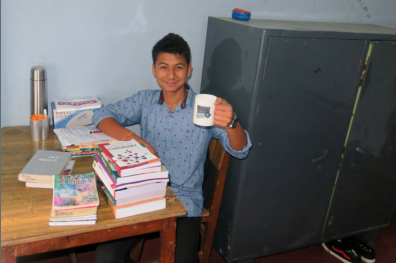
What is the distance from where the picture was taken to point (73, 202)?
1285 mm

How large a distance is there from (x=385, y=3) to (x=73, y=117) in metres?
2.40

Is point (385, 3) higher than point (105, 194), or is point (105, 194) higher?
point (385, 3)

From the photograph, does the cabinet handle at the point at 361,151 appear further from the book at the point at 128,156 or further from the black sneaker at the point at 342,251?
the book at the point at 128,156

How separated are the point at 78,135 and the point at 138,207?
2.31 ft

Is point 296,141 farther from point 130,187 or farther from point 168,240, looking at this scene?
point 130,187

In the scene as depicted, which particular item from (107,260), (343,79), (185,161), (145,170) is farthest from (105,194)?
(343,79)

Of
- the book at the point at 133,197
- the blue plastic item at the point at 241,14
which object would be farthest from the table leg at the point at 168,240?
the blue plastic item at the point at 241,14

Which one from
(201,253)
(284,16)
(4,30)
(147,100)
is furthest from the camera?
(284,16)

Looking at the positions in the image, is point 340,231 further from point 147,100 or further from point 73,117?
point 73,117

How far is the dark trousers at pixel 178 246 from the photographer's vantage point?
167cm

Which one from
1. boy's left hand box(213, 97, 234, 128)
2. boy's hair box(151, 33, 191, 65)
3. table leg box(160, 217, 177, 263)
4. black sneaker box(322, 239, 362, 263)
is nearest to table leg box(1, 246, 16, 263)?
table leg box(160, 217, 177, 263)

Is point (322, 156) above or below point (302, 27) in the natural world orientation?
below

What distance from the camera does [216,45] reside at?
2.07 meters

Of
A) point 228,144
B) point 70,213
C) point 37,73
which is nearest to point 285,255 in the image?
point 228,144
